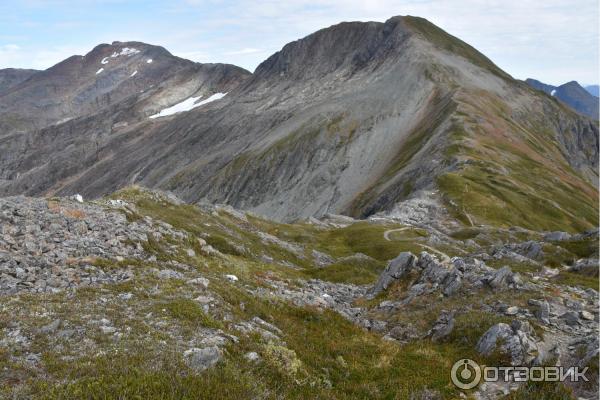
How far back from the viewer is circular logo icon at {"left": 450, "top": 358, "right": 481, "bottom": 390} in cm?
1512

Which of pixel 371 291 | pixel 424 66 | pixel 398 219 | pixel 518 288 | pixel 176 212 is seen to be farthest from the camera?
pixel 424 66

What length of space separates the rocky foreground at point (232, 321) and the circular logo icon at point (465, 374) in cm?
34

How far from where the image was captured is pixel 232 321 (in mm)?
17266

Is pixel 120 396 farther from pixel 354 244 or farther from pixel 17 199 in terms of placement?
pixel 354 244

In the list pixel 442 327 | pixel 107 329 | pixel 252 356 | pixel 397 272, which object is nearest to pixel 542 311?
pixel 442 327

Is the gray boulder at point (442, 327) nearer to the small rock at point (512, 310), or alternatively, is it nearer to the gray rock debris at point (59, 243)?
the small rock at point (512, 310)

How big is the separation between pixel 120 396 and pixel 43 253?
14368mm

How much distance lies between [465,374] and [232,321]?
8.72 metres

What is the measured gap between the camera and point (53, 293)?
694 inches

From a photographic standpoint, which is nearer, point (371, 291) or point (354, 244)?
point (371, 291)

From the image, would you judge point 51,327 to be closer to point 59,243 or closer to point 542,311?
point 59,243

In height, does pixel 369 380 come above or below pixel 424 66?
below

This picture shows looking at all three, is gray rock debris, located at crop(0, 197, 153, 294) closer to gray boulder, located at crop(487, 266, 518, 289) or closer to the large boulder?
the large boulder

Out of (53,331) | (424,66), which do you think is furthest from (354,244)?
(424,66)
